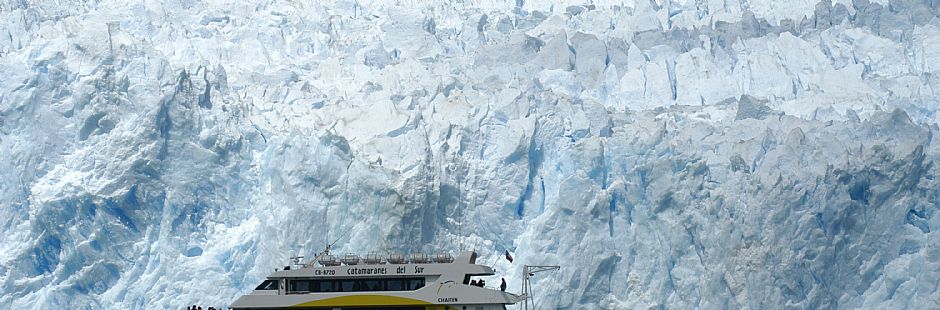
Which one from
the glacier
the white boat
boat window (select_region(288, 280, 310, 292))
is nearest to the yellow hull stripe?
the white boat

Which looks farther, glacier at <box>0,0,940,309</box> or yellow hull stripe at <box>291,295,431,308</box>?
glacier at <box>0,0,940,309</box>

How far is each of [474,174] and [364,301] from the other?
1351 centimetres

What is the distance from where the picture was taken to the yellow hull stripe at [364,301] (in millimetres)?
26312

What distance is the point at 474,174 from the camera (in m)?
39.7

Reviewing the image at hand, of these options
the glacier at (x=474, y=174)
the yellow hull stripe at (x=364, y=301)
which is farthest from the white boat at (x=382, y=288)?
the glacier at (x=474, y=174)

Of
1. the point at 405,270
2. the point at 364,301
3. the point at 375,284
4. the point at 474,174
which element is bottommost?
the point at 364,301

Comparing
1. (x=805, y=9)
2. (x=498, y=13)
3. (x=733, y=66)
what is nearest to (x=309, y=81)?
(x=498, y=13)

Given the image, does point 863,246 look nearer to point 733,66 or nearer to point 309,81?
point 733,66

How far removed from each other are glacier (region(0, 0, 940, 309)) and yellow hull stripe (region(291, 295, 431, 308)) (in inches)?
441

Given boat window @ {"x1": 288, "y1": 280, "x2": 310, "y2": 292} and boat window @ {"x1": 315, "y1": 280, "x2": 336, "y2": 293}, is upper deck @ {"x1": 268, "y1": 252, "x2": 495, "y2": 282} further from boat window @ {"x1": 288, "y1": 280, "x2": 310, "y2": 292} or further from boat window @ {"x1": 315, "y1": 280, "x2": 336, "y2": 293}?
boat window @ {"x1": 288, "y1": 280, "x2": 310, "y2": 292}

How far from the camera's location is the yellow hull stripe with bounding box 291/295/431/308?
26312mm

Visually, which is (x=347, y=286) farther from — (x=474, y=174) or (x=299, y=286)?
(x=474, y=174)

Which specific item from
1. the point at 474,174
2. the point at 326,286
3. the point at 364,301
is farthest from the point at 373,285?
the point at 474,174

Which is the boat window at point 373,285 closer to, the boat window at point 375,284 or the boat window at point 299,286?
the boat window at point 375,284
